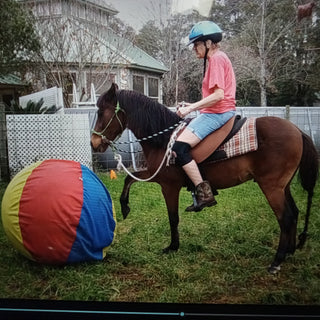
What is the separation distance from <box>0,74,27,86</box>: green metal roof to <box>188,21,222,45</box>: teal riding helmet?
3.28ft

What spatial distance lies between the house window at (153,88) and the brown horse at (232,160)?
0.03 metres

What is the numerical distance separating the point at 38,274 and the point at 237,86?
4.91ft

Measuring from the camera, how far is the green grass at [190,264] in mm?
1766

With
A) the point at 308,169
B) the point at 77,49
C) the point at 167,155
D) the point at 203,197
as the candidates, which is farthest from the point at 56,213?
the point at 308,169

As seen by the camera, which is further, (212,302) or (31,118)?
(31,118)

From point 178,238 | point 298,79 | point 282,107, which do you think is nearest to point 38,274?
point 178,238

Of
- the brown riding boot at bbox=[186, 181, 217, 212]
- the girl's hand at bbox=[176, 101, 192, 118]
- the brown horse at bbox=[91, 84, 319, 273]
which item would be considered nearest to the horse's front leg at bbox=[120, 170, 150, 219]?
the brown horse at bbox=[91, 84, 319, 273]

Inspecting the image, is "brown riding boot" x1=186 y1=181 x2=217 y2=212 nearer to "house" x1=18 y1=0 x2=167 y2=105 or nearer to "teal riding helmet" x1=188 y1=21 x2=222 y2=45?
"house" x1=18 y1=0 x2=167 y2=105

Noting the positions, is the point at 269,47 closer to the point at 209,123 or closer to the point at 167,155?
the point at 209,123

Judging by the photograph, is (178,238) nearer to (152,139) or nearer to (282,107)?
(152,139)

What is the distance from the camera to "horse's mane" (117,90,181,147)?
1.93 meters

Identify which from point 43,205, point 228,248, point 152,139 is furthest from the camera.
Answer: point 152,139

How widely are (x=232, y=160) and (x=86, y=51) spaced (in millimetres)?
1022

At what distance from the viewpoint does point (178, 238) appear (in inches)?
76.2
